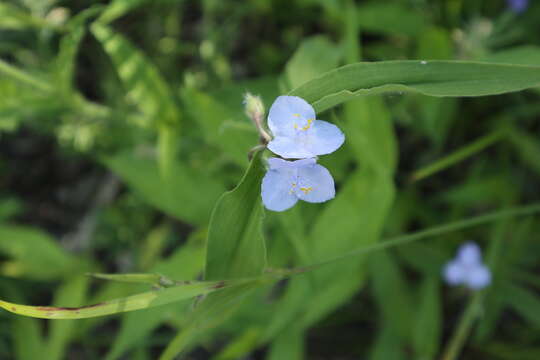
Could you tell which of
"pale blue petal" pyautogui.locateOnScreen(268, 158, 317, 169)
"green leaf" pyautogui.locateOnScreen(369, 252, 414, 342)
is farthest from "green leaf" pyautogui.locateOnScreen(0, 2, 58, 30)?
"green leaf" pyautogui.locateOnScreen(369, 252, 414, 342)

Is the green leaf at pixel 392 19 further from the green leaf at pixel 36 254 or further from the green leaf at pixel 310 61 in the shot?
the green leaf at pixel 36 254

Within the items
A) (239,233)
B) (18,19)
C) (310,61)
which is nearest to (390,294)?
(310,61)

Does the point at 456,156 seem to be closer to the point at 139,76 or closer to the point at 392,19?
the point at 392,19

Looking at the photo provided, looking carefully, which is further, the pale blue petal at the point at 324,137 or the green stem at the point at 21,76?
the green stem at the point at 21,76

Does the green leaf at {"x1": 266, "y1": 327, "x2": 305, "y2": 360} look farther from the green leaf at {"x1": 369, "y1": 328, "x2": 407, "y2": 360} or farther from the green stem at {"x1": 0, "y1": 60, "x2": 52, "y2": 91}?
the green stem at {"x1": 0, "y1": 60, "x2": 52, "y2": 91}

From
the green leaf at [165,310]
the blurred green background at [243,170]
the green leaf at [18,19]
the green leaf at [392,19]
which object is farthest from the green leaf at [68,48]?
the green leaf at [392,19]

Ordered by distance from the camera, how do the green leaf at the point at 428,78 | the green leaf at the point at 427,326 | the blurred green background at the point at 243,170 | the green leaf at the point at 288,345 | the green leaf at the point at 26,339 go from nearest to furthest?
the green leaf at the point at 428,78
the blurred green background at the point at 243,170
the green leaf at the point at 288,345
the green leaf at the point at 427,326
the green leaf at the point at 26,339

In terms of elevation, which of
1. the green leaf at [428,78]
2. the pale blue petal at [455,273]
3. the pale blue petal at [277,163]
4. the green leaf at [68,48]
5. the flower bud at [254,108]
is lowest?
the pale blue petal at [277,163]
